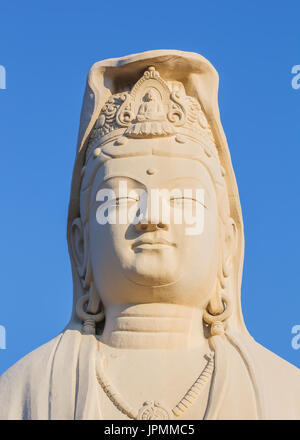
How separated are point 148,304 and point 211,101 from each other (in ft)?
7.53

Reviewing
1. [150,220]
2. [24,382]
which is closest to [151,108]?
[150,220]

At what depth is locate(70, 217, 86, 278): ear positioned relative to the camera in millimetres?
9500

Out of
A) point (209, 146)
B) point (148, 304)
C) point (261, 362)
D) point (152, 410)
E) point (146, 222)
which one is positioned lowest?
point (152, 410)

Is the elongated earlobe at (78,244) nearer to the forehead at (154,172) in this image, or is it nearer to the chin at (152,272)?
the forehead at (154,172)

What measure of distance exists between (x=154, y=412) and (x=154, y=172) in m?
2.33

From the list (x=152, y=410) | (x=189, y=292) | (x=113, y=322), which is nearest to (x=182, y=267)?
(x=189, y=292)

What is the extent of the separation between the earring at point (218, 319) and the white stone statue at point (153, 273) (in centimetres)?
1

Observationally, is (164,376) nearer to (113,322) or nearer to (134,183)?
(113,322)

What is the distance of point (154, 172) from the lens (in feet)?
29.2

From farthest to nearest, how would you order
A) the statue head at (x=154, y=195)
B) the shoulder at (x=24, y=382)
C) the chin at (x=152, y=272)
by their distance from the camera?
the statue head at (x=154, y=195)
the chin at (x=152, y=272)
the shoulder at (x=24, y=382)

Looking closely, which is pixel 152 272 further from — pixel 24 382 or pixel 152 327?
pixel 24 382

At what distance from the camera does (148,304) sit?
8.66m

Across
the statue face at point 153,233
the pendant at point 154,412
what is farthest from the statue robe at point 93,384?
the statue face at point 153,233

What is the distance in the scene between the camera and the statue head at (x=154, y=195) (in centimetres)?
866
